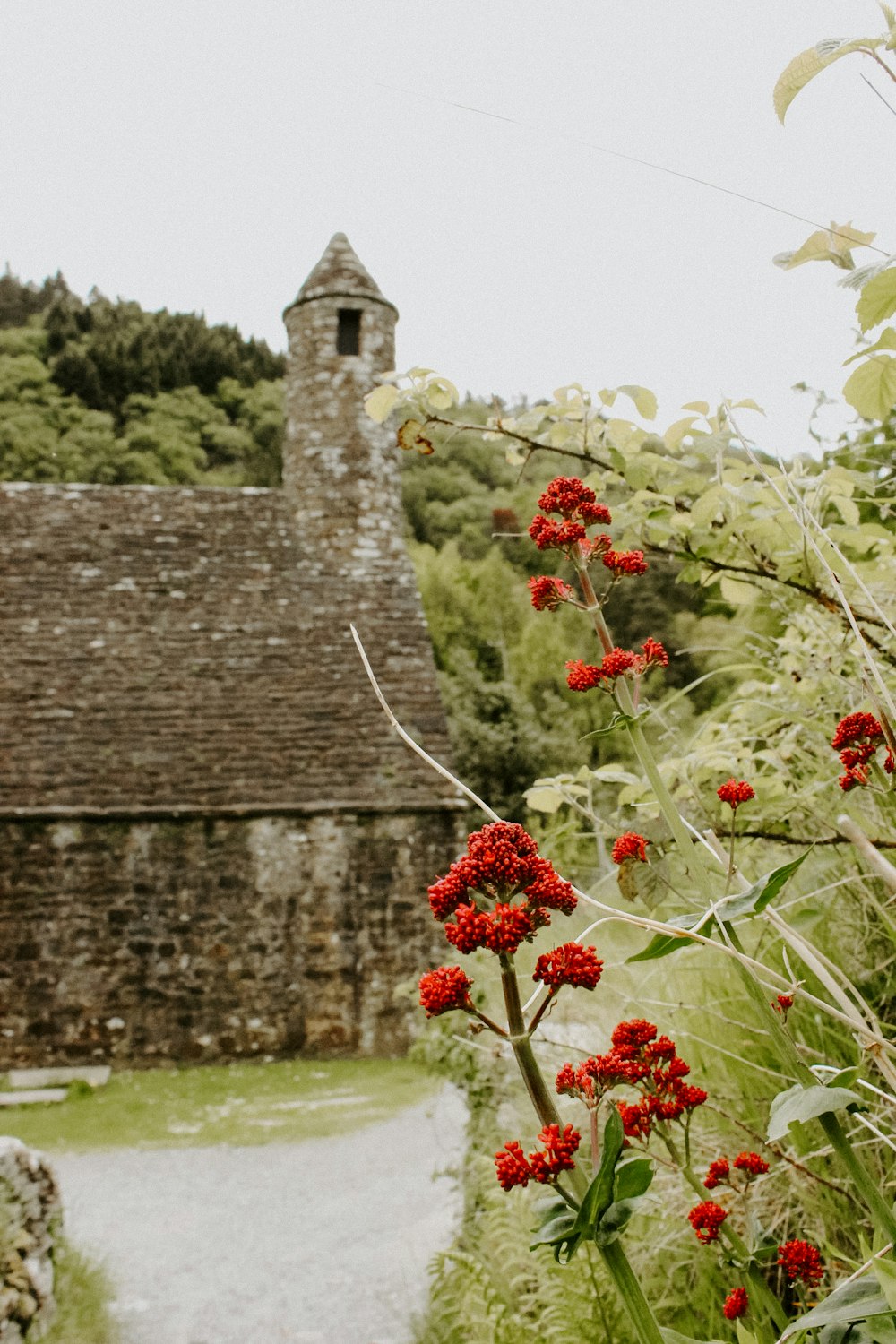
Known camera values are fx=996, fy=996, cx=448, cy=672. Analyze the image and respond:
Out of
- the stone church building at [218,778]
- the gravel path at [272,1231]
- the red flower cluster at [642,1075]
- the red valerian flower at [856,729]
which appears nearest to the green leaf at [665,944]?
the red flower cluster at [642,1075]

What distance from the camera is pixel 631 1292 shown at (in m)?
0.86

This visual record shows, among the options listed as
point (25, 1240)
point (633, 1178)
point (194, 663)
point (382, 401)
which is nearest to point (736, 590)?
point (382, 401)

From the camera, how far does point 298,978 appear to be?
10.3 metres

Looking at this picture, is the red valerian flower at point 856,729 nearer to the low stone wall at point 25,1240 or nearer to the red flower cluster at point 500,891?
the red flower cluster at point 500,891

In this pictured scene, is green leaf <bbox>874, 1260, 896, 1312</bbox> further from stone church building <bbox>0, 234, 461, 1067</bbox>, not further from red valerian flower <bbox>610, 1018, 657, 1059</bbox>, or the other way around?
stone church building <bbox>0, 234, 461, 1067</bbox>

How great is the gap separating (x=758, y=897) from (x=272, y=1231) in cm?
587

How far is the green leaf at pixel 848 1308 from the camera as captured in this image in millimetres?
845

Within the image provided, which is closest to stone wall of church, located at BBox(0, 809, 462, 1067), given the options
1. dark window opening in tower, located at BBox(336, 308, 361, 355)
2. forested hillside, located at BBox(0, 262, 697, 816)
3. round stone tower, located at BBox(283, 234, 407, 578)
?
round stone tower, located at BBox(283, 234, 407, 578)

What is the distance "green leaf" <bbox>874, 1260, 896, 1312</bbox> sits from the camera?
769mm

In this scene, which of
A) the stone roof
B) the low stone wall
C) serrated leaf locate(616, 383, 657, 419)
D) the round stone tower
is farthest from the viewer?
the round stone tower

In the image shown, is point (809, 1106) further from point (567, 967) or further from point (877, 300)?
point (877, 300)

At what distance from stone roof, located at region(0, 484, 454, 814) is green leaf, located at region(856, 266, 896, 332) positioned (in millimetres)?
9514

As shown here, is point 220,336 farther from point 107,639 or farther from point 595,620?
point 595,620

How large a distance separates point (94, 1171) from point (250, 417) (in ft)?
97.1
